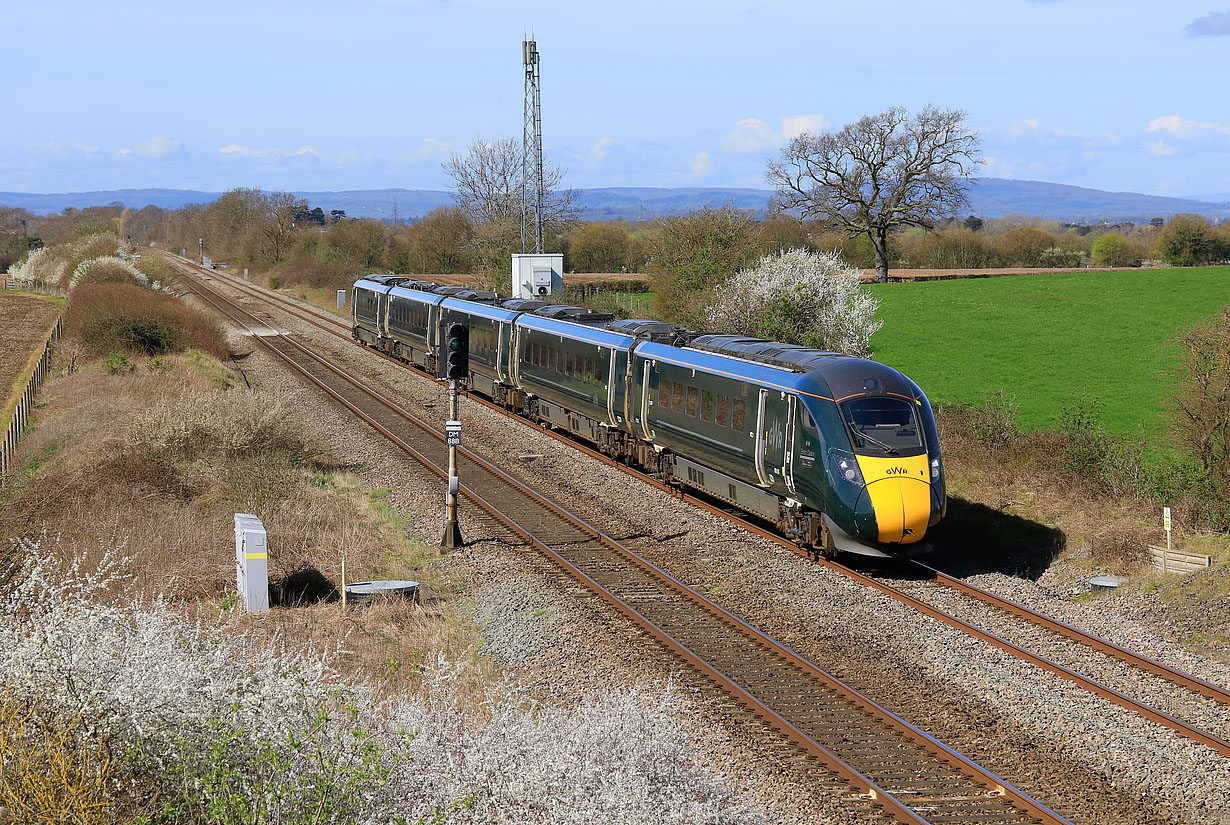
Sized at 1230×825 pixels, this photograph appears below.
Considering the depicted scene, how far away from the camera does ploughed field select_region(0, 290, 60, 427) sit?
3678cm

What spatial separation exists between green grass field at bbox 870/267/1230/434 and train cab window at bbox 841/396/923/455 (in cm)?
774

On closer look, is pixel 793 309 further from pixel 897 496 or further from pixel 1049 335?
pixel 1049 335

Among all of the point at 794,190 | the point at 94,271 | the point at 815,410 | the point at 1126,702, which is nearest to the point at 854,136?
the point at 794,190

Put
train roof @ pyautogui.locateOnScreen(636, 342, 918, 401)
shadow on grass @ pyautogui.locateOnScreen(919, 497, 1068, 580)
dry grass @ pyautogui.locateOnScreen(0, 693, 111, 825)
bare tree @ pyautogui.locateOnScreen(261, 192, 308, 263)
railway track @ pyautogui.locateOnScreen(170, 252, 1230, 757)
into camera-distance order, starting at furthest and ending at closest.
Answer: bare tree @ pyautogui.locateOnScreen(261, 192, 308, 263)
shadow on grass @ pyautogui.locateOnScreen(919, 497, 1068, 580)
train roof @ pyautogui.locateOnScreen(636, 342, 918, 401)
railway track @ pyautogui.locateOnScreen(170, 252, 1230, 757)
dry grass @ pyautogui.locateOnScreen(0, 693, 111, 825)

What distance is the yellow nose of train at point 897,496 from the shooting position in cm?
1529

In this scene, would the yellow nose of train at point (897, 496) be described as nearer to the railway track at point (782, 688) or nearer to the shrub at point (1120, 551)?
the railway track at point (782, 688)

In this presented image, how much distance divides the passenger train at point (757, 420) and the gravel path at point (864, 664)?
921mm

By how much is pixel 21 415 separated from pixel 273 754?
1016 inches

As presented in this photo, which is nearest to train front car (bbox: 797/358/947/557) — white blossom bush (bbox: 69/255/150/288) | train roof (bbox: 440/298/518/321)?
train roof (bbox: 440/298/518/321)

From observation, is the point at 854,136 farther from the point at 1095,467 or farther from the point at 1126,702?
the point at 1126,702

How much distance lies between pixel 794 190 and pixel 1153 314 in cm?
2889

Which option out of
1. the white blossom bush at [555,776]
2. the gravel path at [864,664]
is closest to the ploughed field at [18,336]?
the gravel path at [864,664]

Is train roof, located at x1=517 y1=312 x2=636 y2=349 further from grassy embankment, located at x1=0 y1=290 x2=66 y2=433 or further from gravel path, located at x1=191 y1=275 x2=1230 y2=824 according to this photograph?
grassy embankment, located at x1=0 y1=290 x2=66 y2=433

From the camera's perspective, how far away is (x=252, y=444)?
22.1 metres
